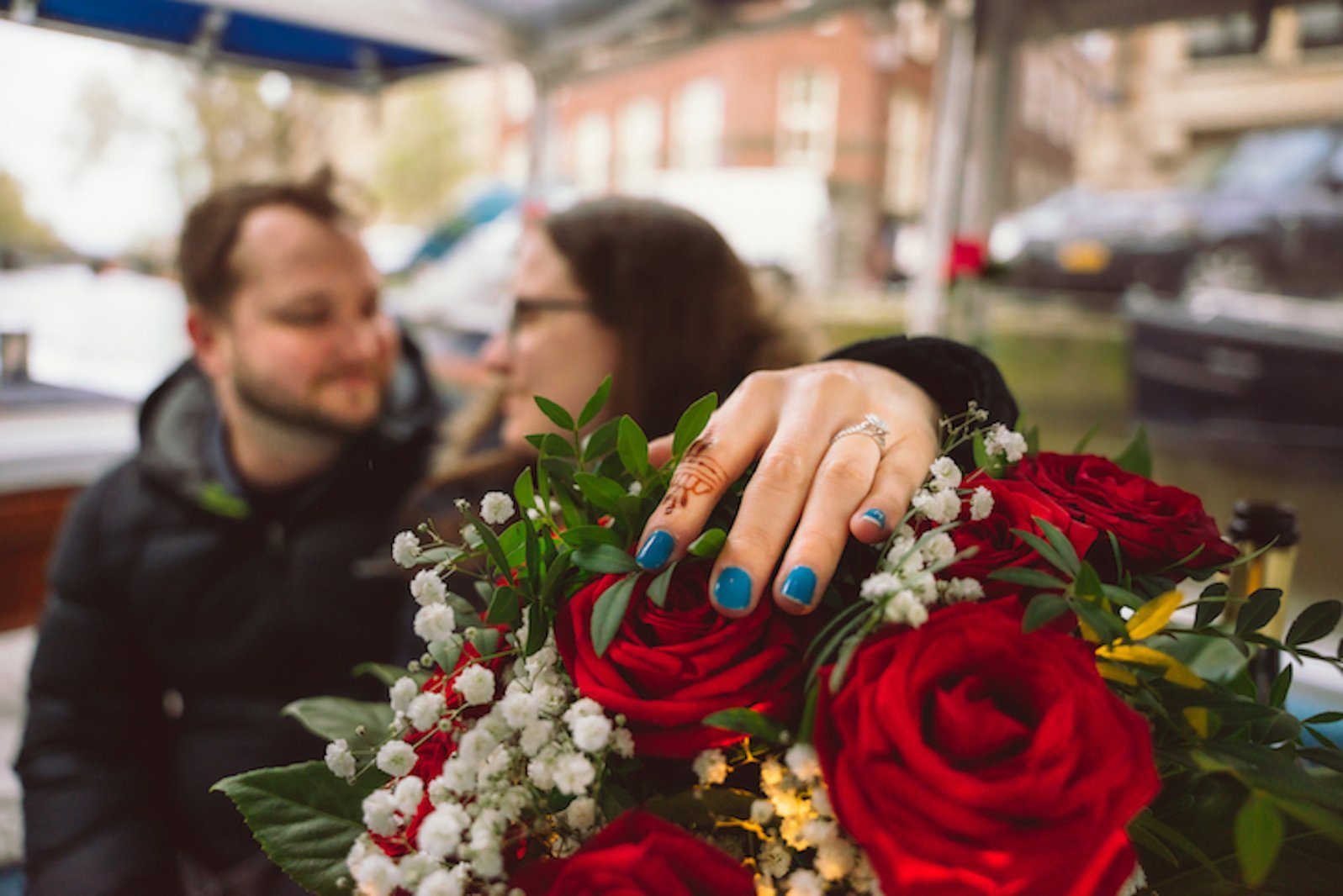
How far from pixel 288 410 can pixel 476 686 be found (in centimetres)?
144

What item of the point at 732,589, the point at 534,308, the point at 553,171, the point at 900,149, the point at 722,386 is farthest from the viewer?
the point at 900,149

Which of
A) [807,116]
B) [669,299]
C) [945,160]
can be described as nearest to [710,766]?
[669,299]

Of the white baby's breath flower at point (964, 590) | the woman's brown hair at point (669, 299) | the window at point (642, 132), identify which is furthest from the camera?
the window at point (642, 132)

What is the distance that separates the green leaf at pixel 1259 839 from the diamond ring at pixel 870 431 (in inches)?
12.4

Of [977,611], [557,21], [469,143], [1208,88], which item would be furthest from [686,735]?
[469,143]

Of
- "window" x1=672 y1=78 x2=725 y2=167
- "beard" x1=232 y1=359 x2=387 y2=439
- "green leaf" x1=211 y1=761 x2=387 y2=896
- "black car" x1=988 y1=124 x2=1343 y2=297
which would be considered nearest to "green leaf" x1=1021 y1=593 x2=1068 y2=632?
"green leaf" x1=211 y1=761 x2=387 y2=896

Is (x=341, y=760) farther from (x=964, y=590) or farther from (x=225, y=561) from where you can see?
(x=225, y=561)

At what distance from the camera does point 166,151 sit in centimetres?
290

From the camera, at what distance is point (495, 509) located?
621 millimetres

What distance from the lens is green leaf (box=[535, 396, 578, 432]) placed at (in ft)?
2.10

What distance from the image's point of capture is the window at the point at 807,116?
20.7 metres

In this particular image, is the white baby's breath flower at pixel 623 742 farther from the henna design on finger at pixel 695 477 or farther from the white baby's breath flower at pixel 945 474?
the white baby's breath flower at pixel 945 474

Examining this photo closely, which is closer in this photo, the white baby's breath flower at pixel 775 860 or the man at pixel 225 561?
the white baby's breath flower at pixel 775 860

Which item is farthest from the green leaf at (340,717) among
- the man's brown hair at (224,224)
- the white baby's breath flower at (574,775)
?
the man's brown hair at (224,224)
